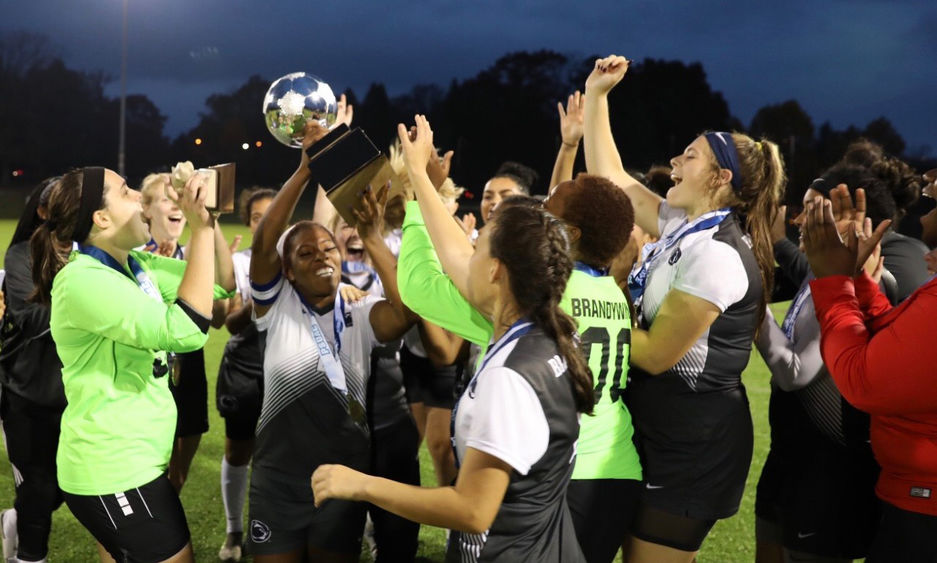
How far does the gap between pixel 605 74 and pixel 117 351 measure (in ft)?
7.74

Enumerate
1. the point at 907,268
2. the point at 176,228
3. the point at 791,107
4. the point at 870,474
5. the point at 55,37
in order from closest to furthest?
the point at 870,474
the point at 907,268
the point at 176,228
the point at 791,107
the point at 55,37

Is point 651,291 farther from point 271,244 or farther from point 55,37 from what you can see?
point 55,37

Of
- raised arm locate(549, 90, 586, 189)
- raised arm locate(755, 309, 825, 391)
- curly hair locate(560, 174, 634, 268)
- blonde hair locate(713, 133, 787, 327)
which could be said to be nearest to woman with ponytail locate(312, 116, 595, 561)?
curly hair locate(560, 174, 634, 268)

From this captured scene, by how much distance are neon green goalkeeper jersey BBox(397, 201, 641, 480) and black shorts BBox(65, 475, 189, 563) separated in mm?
1196

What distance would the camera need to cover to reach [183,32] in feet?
326

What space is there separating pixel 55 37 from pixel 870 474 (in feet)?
250

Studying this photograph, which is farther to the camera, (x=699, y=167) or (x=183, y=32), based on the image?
(x=183, y=32)

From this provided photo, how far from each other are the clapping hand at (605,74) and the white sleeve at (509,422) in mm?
2087

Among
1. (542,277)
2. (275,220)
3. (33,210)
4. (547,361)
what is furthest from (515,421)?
(33,210)

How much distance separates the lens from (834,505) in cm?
330

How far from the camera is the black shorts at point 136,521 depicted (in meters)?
2.99

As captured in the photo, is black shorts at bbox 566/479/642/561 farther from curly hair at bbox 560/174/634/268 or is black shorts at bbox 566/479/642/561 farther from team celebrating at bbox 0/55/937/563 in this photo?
curly hair at bbox 560/174/634/268

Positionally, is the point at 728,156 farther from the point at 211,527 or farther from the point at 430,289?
the point at 211,527

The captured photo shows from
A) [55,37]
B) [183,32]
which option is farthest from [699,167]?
[183,32]
